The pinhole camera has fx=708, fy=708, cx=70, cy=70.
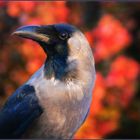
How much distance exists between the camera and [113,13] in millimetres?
5625

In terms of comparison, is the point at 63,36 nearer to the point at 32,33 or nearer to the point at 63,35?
the point at 63,35

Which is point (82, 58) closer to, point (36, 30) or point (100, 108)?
point (36, 30)

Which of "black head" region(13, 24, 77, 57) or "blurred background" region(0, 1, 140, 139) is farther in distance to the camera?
"blurred background" region(0, 1, 140, 139)

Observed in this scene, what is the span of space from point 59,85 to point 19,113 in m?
0.23

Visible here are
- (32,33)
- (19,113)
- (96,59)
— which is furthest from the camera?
(96,59)

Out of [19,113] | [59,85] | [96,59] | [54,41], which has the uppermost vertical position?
[54,41]

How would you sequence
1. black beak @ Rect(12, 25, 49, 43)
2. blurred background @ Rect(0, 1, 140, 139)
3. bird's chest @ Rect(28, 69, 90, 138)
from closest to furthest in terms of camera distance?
black beak @ Rect(12, 25, 49, 43)
bird's chest @ Rect(28, 69, 90, 138)
blurred background @ Rect(0, 1, 140, 139)

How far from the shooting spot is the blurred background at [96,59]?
494cm

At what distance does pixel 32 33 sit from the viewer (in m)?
2.33

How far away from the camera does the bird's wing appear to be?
2.49 metres

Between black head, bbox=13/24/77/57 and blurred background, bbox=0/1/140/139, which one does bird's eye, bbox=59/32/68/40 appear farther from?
blurred background, bbox=0/1/140/139

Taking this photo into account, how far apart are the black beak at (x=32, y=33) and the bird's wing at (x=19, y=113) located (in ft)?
0.66

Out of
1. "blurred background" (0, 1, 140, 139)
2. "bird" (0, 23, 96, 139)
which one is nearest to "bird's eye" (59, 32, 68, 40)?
"bird" (0, 23, 96, 139)

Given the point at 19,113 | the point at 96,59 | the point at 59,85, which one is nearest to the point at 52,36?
the point at 59,85
